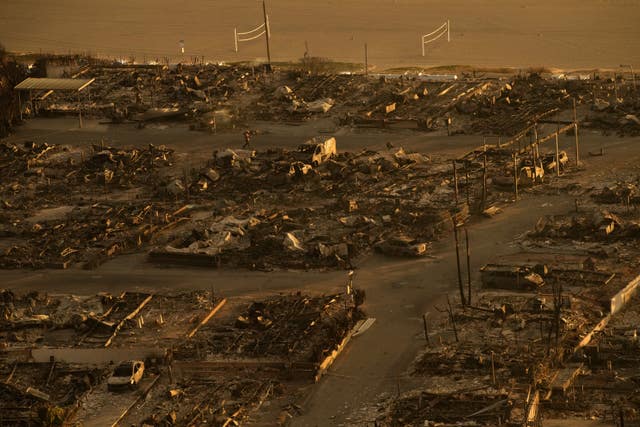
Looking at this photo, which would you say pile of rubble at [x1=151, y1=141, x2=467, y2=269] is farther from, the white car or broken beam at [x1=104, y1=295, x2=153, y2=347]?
the white car

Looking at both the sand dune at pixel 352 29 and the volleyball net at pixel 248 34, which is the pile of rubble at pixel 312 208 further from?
the volleyball net at pixel 248 34

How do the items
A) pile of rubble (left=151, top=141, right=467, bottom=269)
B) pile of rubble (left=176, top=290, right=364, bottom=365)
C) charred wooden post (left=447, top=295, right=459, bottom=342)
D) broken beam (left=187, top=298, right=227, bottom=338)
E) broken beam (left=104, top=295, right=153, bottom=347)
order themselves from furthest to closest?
pile of rubble (left=151, top=141, right=467, bottom=269) → broken beam (left=187, top=298, right=227, bottom=338) → broken beam (left=104, top=295, right=153, bottom=347) → charred wooden post (left=447, top=295, right=459, bottom=342) → pile of rubble (left=176, top=290, right=364, bottom=365)

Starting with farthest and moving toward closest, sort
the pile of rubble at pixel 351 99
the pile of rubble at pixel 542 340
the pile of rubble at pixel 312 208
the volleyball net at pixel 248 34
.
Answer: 1. the volleyball net at pixel 248 34
2. the pile of rubble at pixel 351 99
3. the pile of rubble at pixel 312 208
4. the pile of rubble at pixel 542 340

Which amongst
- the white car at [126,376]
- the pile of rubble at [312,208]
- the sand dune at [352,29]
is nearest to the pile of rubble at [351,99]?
the pile of rubble at [312,208]

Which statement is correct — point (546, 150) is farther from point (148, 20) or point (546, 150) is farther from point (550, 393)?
point (148, 20)

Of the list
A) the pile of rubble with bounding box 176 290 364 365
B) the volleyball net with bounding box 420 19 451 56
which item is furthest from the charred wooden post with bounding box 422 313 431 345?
the volleyball net with bounding box 420 19 451 56

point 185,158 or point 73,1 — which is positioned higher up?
point 73,1

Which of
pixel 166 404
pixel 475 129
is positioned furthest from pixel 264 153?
pixel 166 404

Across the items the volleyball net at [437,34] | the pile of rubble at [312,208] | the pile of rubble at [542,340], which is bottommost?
the pile of rubble at [542,340]
